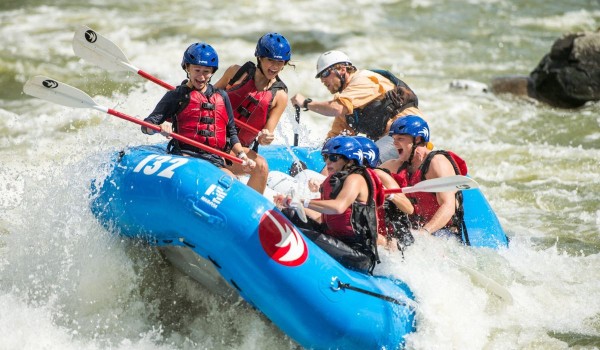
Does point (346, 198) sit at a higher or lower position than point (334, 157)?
lower

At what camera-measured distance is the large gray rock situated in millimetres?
12258

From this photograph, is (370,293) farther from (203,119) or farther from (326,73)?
(326,73)

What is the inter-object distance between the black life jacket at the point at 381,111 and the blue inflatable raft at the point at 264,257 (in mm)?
2075

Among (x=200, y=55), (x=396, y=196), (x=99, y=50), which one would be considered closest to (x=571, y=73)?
(x=396, y=196)

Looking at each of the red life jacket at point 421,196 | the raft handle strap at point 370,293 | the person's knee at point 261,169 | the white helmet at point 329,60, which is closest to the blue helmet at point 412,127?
the red life jacket at point 421,196

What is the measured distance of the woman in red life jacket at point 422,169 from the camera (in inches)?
244

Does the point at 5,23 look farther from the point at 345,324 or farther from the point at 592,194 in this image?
the point at 345,324

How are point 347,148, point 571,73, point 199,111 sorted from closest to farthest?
point 347,148
point 199,111
point 571,73

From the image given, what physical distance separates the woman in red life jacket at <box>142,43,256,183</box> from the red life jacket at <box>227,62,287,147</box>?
1.87 feet

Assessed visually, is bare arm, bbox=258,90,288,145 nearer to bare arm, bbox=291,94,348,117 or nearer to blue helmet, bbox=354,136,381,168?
bare arm, bbox=291,94,348,117

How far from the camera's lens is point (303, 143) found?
8617 millimetres

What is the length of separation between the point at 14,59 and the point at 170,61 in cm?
230

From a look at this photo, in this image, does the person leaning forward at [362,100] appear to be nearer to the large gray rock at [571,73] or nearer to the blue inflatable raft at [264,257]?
the blue inflatable raft at [264,257]

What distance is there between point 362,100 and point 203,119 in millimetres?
1773
